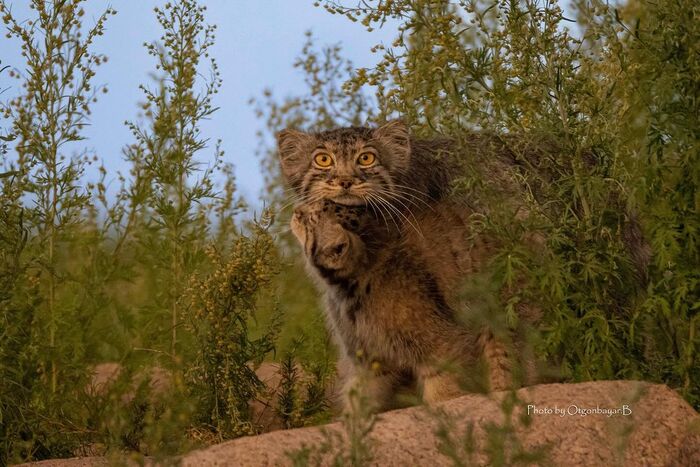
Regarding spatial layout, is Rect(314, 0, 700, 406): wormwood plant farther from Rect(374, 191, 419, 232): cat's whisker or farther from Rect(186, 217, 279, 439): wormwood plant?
Rect(186, 217, 279, 439): wormwood plant

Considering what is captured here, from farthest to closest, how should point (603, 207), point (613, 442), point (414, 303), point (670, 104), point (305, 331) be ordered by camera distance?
point (305, 331) < point (414, 303) < point (603, 207) < point (670, 104) < point (613, 442)

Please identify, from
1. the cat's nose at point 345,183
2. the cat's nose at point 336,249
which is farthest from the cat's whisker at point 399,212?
the cat's nose at point 336,249

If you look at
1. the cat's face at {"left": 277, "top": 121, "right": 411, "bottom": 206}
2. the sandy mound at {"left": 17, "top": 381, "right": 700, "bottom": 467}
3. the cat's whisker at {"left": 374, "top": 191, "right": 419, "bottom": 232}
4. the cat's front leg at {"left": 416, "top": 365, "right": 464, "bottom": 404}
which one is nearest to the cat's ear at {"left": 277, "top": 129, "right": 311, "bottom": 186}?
the cat's face at {"left": 277, "top": 121, "right": 411, "bottom": 206}

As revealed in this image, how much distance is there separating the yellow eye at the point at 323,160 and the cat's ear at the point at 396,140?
31 cm

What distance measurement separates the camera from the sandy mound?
434 centimetres

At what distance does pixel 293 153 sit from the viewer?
643 centimetres

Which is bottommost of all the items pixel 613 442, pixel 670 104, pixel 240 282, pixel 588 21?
pixel 613 442

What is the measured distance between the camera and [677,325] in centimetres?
499

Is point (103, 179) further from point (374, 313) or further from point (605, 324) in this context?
point (605, 324)

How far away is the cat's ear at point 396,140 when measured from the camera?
615 centimetres

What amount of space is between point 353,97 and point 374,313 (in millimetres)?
2753

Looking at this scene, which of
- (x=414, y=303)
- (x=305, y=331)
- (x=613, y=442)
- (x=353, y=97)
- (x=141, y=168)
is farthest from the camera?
(x=353, y=97)

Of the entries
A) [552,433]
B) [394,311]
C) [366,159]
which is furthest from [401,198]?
[552,433]

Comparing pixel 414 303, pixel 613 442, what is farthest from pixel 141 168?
pixel 613 442
